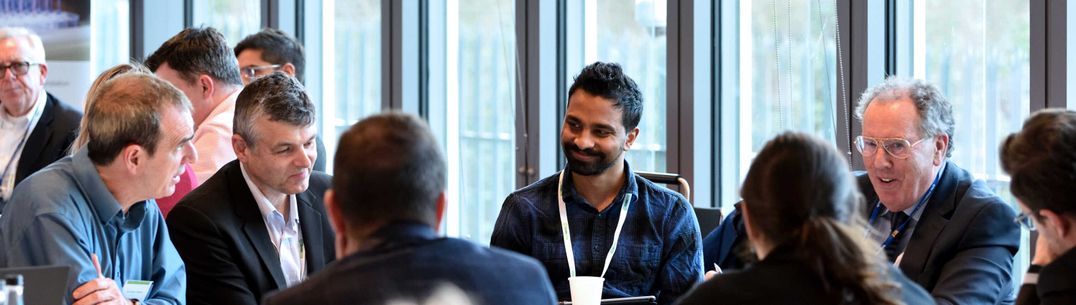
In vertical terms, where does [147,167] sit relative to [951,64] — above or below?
below

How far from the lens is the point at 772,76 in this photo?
513 centimetres

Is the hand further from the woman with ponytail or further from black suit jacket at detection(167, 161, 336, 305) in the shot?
the woman with ponytail

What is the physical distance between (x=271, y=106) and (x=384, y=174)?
56.3 inches

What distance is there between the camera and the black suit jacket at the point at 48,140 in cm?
517

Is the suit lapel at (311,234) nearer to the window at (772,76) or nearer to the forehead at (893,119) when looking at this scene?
the forehead at (893,119)

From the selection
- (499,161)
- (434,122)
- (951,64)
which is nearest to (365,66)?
(434,122)

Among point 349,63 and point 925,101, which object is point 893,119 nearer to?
point 925,101

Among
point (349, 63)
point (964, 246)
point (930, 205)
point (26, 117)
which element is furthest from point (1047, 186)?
point (349, 63)

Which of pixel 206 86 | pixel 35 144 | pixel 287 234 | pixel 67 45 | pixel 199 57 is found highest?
pixel 67 45

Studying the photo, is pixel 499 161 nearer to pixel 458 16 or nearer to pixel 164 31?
pixel 458 16

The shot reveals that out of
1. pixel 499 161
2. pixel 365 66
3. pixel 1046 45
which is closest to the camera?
pixel 1046 45

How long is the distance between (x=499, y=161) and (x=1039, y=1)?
2.94 metres

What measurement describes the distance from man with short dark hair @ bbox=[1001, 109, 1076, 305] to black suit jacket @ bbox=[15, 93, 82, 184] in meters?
3.81

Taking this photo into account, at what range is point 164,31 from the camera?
27.1 ft
